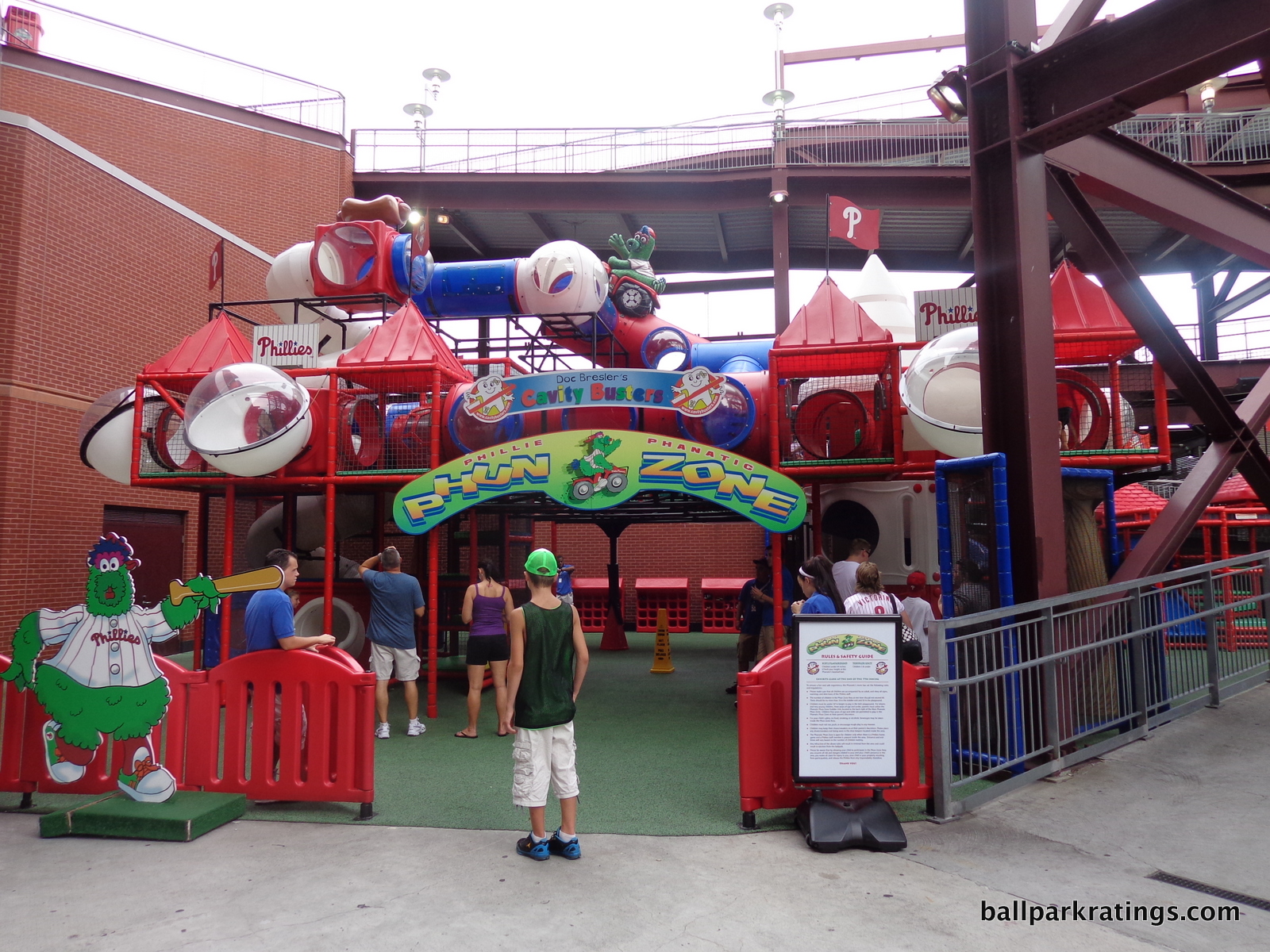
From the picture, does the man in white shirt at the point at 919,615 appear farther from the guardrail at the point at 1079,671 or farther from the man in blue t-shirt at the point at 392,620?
the man in blue t-shirt at the point at 392,620

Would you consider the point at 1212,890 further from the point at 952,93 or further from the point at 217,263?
the point at 217,263

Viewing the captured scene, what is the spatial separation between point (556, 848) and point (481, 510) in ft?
23.0

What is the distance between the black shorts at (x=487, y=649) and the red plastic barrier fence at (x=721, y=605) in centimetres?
1113

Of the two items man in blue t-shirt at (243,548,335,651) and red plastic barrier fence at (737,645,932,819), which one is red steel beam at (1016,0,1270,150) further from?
man in blue t-shirt at (243,548,335,651)

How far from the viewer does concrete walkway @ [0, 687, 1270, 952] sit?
409cm

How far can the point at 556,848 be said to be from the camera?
17.1 ft

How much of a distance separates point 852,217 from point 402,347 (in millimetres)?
8182

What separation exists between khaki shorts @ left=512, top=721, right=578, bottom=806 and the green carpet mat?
0.72m

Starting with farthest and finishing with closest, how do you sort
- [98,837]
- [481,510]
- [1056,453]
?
[481,510] → [1056,453] → [98,837]

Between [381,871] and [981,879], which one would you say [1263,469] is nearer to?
[981,879]

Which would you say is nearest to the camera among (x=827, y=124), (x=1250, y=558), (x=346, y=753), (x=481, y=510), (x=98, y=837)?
(x=98, y=837)

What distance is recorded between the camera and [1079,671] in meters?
7.01

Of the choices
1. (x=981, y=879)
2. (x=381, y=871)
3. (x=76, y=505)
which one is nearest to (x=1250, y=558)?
(x=981, y=879)

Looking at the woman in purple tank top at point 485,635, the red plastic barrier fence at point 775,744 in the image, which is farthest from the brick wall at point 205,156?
the red plastic barrier fence at point 775,744
